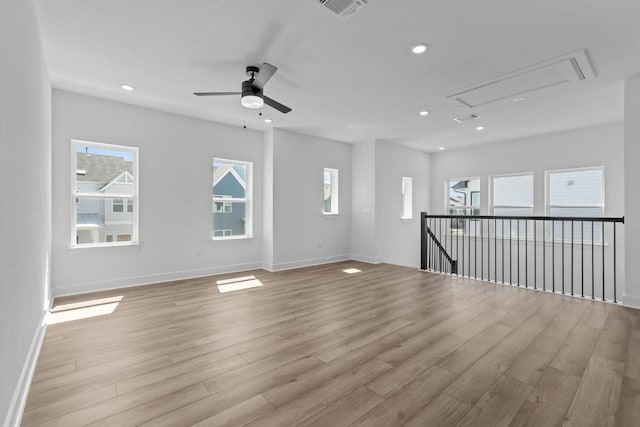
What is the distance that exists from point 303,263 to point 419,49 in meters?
4.58

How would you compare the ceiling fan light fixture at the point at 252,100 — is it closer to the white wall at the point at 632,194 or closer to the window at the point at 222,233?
the window at the point at 222,233

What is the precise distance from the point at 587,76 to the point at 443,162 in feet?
15.5

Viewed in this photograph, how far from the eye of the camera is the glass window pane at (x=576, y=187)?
19.2 ft

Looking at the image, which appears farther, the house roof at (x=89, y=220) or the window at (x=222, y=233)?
the window at (x=222, y=233)

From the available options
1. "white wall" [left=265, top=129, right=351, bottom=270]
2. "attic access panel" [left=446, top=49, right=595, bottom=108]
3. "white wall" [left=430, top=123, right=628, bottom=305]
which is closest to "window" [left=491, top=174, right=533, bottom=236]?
"white wall" [left=430, top=123, right=628, bottom=305]

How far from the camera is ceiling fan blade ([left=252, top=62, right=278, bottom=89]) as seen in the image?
9.43 ft

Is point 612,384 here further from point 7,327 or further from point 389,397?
point 7,327

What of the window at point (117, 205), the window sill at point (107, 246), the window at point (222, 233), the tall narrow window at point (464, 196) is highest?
the tall narrow window at point (464, 196)

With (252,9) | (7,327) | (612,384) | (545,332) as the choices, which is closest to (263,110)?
(252,9)

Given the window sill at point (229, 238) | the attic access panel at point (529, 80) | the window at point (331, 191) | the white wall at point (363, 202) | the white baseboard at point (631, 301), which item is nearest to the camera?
the attic access panel at point (529, 80)

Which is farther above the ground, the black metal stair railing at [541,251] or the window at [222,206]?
the window at [222,206]

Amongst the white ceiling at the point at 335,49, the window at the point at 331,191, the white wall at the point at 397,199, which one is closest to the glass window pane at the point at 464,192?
the white wall at the point at 397,199

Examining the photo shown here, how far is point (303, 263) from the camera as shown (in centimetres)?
639

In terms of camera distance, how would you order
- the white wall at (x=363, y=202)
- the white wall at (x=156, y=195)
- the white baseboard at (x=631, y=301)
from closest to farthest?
the white baseboard at (x=631, y=301) < the white wall at (x=156, y=195) < the white wall at (x=363, y=202)
